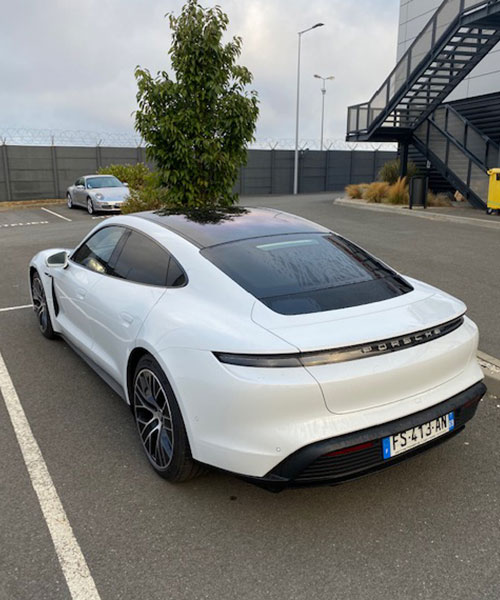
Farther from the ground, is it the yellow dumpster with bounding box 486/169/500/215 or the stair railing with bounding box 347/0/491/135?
the stair railing with bounding box 347/0/491/135

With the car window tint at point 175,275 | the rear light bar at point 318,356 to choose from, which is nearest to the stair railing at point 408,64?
the car window tint at point 175,275

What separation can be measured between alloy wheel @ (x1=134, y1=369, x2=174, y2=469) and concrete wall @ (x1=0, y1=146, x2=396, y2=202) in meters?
21.8

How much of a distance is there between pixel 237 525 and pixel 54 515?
956 mm

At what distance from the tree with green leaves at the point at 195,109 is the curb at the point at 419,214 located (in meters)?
7.89

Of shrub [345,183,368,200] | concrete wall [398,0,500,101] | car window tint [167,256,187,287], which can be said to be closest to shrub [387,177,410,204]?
shrub [345,183,368,200]

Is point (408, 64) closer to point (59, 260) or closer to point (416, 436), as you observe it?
point (59, 260)

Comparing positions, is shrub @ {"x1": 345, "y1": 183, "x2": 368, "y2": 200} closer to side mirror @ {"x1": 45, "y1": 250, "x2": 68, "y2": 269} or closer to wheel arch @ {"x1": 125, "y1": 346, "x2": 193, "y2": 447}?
side mirror @ {"x1": 45, "y1": 250, "x2": 68, "y2": 269}

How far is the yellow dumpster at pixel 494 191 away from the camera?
14883 millimetres

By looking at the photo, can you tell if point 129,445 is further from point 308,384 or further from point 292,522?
point 308,384

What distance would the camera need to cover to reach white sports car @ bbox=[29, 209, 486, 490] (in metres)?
2.60

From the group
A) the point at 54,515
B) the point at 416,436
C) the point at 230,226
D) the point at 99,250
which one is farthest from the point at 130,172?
the point at 416,436

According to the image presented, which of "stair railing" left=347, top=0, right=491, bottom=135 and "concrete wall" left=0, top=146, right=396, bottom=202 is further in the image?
"concrete wall" left=0, top=146, right=396, bottom=202

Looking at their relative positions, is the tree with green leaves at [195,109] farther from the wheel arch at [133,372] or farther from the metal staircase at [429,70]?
the metal staircase at [429,70]

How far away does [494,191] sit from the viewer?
1498cm
